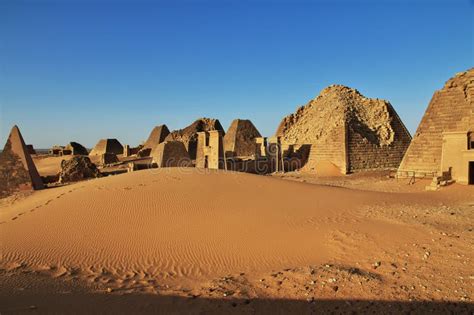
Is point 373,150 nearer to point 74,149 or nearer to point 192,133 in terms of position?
point 192,133

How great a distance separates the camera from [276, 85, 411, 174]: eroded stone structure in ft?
87.0

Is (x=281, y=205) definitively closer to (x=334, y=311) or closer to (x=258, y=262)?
(x=258, y=262)

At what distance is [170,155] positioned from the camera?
2459cm

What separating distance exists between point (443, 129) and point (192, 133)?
26.3 metres

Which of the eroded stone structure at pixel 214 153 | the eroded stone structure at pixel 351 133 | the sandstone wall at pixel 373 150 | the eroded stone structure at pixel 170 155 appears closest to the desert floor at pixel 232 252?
the eroded stone structure at pixel 170 155

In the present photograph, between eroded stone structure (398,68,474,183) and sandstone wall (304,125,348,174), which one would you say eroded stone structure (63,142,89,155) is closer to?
sandstone wall (304,125,348,174)

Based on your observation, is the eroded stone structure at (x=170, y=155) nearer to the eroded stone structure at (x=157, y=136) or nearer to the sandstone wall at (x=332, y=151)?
the sandstone wall at (x=332, y=151)

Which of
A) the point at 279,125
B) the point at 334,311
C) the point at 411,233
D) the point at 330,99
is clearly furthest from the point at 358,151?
the point at 334,311

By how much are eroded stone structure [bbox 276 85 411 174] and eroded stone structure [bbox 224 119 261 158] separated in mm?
6328

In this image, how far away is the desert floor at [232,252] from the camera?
181 inches

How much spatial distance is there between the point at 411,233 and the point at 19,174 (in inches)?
624

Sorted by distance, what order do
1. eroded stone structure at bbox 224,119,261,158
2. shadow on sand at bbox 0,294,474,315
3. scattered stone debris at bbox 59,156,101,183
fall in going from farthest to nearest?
eroded stone structure at bbox 224,119,261,158, scattered stone debris at bbox 59,156,101,183, shadow on sand at bbox 0,294,474,315

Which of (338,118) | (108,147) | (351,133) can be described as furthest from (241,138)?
(108,147)

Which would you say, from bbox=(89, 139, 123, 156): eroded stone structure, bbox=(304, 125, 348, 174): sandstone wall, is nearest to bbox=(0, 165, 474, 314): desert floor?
bbox=(304, 125, 348, 174): sandstone wall
